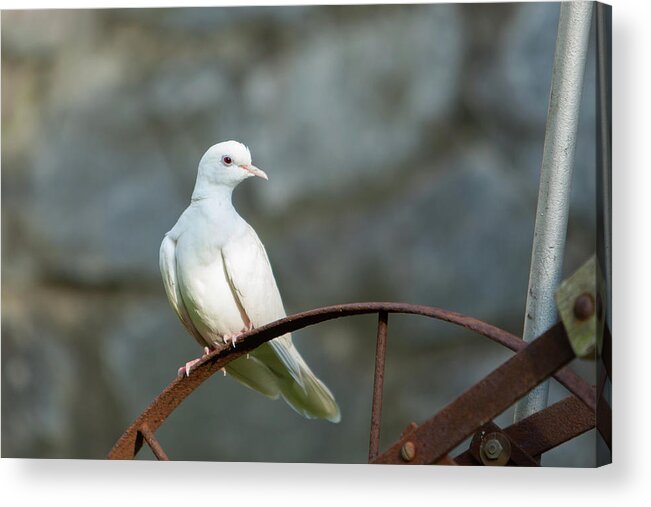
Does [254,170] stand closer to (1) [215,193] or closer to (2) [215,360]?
(1) [215,193]

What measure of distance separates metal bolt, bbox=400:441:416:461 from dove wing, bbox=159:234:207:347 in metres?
1.13

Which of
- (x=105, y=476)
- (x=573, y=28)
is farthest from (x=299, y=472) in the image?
(x=573, y=28)

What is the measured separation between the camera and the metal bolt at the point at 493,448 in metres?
2.05

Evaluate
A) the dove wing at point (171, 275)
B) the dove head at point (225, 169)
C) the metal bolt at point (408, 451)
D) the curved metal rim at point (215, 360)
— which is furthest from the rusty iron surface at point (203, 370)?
Result: the dove head at point (225, 169)

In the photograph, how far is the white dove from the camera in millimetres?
2463

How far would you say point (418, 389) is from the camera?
265 cm

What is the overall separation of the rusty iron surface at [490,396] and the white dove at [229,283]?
38.9 inches

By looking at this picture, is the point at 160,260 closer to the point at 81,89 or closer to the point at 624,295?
the point at 81,89

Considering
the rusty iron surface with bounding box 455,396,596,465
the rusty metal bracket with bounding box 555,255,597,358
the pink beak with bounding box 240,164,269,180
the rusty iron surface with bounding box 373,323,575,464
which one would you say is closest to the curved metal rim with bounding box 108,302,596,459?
the rusty iron surface with bounding box 455,396,596,465

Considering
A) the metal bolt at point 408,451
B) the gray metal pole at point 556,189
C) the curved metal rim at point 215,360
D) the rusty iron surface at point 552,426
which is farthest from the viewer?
the gray metal pole at point 556,189

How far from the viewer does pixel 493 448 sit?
209 centimetres

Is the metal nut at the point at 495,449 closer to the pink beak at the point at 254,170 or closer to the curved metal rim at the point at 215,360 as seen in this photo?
the curved metal rim at the point at 215,360

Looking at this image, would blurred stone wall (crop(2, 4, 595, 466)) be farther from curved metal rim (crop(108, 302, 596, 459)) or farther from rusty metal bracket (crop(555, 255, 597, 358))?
rusty metal bracket (crop(555, 255, 597, 358))

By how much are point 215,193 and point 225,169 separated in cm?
6
